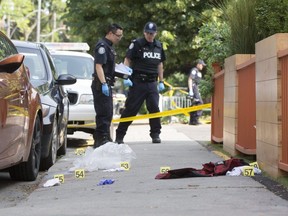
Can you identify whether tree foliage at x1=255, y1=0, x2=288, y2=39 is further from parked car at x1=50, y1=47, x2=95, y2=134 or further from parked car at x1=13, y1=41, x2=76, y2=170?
parked car at x1=50, y1=47, x2=95, y2=134

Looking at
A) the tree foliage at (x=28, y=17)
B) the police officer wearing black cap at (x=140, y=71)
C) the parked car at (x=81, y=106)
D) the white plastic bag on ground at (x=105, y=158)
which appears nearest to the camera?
the white plastic bag on ground at (x=105, y=158)

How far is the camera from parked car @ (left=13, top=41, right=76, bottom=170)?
25.1 feet

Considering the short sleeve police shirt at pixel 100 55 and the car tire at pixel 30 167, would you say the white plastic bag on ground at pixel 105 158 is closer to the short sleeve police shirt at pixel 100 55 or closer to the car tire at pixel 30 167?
the car tire at pixel 30 167

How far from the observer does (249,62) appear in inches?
298

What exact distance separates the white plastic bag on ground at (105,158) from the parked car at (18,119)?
0.60 m

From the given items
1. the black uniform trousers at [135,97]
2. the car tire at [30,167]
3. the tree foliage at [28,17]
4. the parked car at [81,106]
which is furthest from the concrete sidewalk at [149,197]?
the tree foliage at [28,17]

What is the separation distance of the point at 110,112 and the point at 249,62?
8.04 ft

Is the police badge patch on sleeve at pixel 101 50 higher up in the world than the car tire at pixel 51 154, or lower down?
higher up

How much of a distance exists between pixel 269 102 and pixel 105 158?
2174 mm

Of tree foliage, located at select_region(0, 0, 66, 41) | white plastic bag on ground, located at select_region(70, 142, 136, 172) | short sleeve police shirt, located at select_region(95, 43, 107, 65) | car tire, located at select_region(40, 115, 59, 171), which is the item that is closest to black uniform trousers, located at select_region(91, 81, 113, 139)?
short sleeve police shirt, located at select_region(95, 43, 107, 65)

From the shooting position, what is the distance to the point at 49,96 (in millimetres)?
8039

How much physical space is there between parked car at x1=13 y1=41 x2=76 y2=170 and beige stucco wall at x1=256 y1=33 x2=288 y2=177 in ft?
8.45

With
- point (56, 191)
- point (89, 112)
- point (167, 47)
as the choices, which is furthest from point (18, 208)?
point (167, 47)

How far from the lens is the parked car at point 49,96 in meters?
7.64
